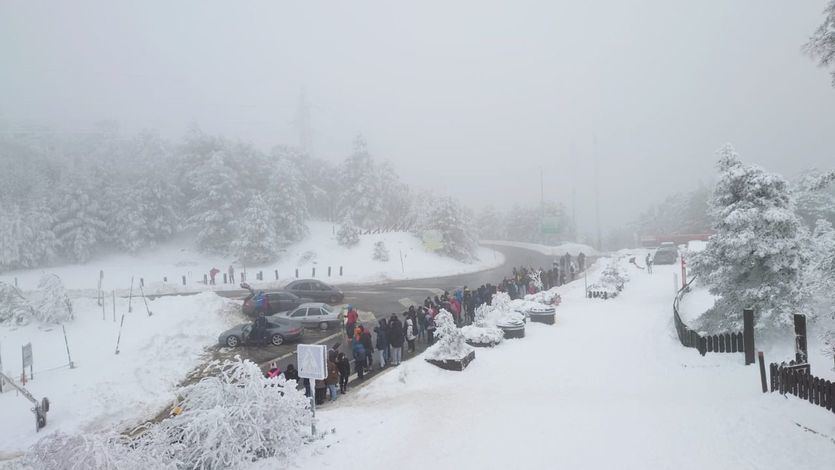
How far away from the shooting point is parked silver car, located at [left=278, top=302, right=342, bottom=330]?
808 inches

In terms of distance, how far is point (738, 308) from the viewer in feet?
41.3

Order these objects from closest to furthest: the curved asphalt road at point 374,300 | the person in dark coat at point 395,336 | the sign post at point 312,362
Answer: the sign post at point 312,362
the person in dark coat at point 395,336
the curved asphalt road at point 374,300

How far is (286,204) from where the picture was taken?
156 ft

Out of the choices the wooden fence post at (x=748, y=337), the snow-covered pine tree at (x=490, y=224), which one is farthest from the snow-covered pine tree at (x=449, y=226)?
the snow-covered pine tree at (x=490, y=224)

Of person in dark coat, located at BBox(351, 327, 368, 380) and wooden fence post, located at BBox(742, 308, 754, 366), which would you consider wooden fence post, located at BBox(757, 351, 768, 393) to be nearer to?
wooden fence post, located at BBox(742, 308, 754, 366)

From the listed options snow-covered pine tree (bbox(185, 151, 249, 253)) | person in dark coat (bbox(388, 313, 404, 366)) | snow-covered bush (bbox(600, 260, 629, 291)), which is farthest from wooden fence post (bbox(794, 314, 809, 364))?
snow-covered pine tree (bbox(185, 151, 249, 253))

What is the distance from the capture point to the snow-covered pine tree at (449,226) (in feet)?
160

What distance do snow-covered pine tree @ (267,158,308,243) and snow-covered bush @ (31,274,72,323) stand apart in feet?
86.1

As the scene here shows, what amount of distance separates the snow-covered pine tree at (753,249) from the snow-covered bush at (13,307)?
2471 centimetres

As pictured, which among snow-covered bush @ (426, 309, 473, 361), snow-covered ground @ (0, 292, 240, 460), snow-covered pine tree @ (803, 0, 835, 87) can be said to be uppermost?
snow-covered pine tree @ (803, 0, 835, 87)

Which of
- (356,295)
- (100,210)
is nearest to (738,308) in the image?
(356,295)

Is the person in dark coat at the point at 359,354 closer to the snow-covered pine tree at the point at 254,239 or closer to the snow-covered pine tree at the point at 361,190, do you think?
the snow-covered pine tree at the point at 254,239

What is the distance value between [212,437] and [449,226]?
42476mm

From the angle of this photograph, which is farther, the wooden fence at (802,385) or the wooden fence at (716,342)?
the wooden fence at (716,342)
